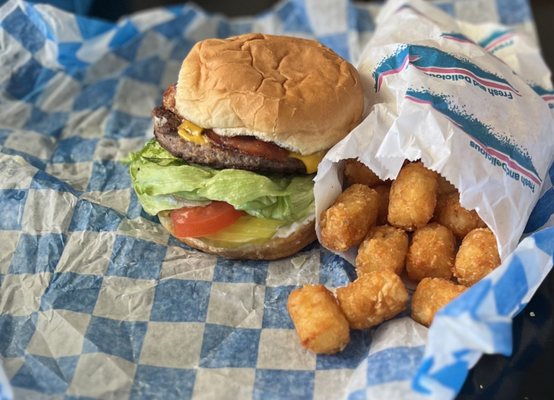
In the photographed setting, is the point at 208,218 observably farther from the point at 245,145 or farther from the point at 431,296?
the point at 431,296

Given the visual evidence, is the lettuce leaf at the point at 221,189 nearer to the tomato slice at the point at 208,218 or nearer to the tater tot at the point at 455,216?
the tomato slice at the point at 208,218

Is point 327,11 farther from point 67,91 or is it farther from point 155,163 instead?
point 155,163

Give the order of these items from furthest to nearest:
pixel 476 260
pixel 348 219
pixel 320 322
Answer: pixel 348 219
pixel 476 260
pixel 320 322

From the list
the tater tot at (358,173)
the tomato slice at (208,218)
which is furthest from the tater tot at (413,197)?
the tomato slice at (208,218)

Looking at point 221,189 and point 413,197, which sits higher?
point 413,197

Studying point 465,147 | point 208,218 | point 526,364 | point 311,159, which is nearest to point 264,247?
point 208,218
